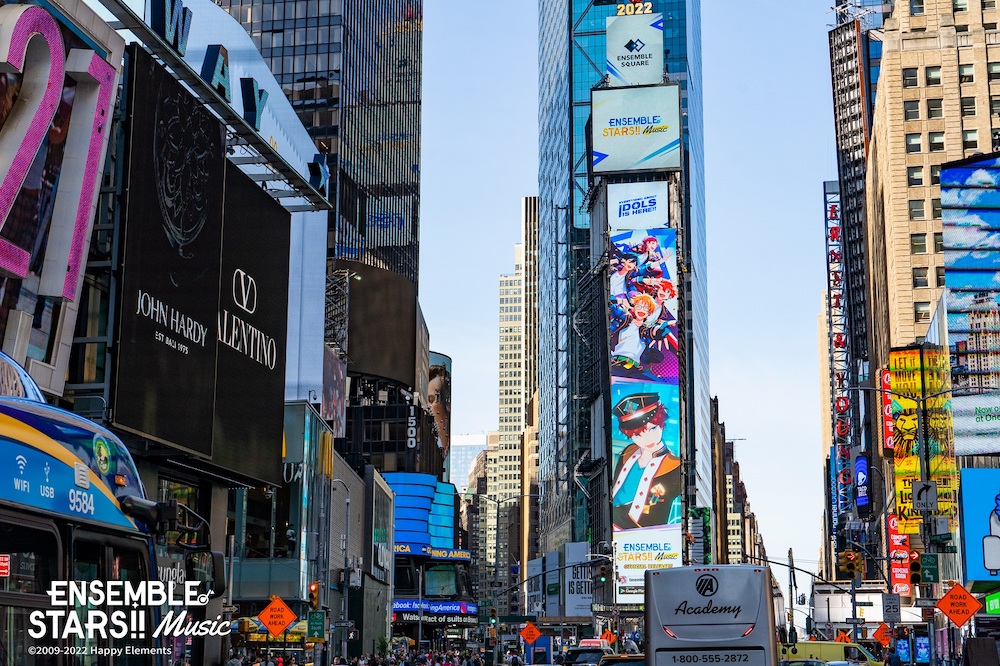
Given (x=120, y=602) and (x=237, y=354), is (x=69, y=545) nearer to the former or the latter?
(x=120, y=602)

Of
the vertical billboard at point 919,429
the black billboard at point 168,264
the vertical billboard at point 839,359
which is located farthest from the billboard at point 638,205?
the black billboard at point 168,264

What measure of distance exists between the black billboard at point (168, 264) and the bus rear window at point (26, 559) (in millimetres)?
26367

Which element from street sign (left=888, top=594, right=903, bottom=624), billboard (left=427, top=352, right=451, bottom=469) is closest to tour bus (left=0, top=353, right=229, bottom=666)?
street sign (left=888, top=594, right=903, bottom=624)

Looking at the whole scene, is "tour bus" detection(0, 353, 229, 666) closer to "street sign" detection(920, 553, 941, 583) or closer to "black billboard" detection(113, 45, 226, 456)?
"black billboard" detection(113, 45, 226, 456)

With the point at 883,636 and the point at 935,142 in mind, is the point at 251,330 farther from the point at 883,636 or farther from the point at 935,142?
the point at 935,142

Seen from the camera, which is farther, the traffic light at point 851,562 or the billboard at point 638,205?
the billboard at point 638,205

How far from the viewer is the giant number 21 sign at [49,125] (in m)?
30.3

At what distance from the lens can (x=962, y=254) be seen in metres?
70.1

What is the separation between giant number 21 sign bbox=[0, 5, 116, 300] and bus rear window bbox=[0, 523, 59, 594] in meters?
23.1

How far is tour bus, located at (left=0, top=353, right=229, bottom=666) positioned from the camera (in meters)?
8.73

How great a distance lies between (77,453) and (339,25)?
133671 mm

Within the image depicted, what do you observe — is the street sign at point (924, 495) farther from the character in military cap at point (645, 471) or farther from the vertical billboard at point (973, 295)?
the character in military cap at point (645, 471)

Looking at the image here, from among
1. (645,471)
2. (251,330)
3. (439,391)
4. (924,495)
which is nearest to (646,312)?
(645,471)

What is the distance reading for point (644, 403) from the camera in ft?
472
